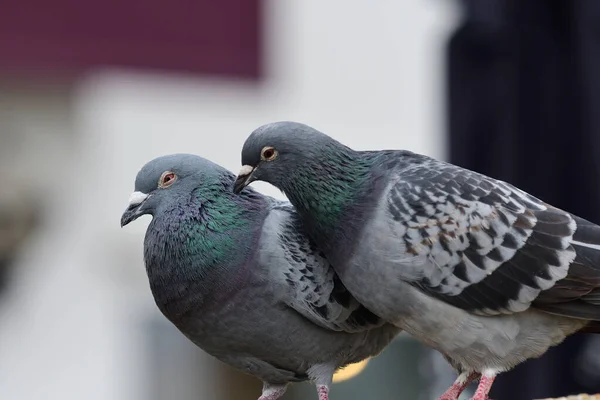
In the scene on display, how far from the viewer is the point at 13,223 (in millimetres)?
10062

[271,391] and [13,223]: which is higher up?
[271,391]

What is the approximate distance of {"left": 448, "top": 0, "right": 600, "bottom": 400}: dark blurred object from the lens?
5.43m

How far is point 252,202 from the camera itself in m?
4.05

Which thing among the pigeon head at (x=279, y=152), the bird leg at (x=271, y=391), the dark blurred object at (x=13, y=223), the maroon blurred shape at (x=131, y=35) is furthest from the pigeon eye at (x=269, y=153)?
the dark blurred object at (x=13, y=223)

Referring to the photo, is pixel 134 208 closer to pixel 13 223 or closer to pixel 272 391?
pixel 272 391

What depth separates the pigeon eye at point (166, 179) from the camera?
396cm

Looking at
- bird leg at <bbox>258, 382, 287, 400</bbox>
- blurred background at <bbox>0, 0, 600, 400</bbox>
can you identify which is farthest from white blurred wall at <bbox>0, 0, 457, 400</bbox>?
bird leg at <bbox>258, 382, 287, 400</bbox>

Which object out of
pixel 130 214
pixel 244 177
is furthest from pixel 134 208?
pixel 244 177

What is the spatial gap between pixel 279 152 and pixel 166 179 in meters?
0.40

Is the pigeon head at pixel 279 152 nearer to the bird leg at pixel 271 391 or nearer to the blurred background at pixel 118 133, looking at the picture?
the bird leg at pixel 271 391

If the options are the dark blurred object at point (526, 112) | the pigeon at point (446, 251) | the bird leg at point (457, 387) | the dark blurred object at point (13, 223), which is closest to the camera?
the pigeon at point (446, 251)

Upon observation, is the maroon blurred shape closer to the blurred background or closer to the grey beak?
the blurred background

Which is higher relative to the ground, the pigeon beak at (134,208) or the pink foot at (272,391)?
A: the pigeon beak at (134,208)

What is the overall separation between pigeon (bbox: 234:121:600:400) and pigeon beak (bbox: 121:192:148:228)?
0.32m
